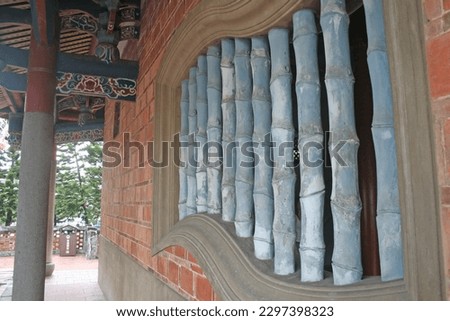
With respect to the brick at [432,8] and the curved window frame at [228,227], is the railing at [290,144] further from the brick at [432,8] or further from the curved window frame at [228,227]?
the brick at [432,8]

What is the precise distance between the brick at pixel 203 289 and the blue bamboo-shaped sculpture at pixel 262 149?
407 millimetres

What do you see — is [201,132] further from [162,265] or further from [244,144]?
[162,265]

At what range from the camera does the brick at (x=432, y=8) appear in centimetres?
82

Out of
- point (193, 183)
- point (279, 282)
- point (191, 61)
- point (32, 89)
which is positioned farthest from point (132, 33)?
point (279, 282)

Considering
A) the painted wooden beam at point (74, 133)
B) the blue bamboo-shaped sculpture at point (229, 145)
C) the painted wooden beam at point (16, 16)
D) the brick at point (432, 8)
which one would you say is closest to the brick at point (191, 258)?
the blue bamboo-shaped sculpture at point (229, 145)

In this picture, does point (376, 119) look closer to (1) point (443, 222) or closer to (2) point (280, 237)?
(1) point (443, 222)

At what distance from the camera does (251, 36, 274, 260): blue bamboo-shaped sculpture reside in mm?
1492

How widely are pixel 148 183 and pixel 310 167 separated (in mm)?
1786

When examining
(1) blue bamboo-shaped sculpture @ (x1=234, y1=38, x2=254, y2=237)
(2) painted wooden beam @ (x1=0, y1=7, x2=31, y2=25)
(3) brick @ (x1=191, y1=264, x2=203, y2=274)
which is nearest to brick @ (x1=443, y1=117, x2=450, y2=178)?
(1) blue bamboo-shaped sculpture @ (x1=234, y1=38, x2=254, y2=237)

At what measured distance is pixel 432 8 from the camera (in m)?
0.83

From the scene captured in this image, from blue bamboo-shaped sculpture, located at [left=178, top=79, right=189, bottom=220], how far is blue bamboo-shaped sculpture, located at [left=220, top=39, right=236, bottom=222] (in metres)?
0.55

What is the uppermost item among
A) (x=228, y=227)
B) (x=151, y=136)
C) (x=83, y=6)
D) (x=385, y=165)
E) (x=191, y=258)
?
(x=83, y=6)

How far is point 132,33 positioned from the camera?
347 cm

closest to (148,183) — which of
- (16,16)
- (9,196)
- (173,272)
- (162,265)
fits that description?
(162,265)
